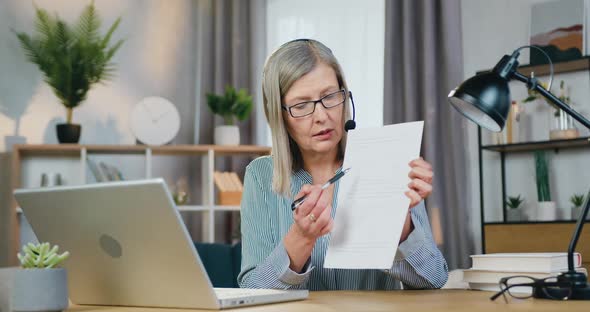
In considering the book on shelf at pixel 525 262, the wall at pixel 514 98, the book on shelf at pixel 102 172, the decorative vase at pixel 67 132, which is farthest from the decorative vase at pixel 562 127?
the decorative vase at pixel 67 132

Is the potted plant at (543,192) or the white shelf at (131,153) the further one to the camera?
the white shelf at (131,153)

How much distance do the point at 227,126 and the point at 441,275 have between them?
9.91 ft

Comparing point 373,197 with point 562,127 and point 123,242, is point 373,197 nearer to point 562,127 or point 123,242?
point 123,242

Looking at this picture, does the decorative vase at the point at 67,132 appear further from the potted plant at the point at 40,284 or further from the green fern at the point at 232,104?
the potted plant at the point at 40,284

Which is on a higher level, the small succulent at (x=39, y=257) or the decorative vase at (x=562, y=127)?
the decorative vase at (x=562, y=127)

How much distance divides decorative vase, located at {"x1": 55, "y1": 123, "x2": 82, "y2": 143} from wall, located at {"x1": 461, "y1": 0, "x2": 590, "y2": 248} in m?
2.27

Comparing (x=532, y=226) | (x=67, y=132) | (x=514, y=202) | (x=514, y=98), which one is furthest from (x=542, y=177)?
(x=67, y=132)

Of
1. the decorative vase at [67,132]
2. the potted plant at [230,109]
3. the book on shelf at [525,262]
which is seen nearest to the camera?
the book on shelf at [525,262]

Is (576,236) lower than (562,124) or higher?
lower

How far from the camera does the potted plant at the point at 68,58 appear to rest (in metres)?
4.21

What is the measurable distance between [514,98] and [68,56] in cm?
251

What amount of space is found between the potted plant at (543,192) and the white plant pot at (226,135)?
72.0 inches

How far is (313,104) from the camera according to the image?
1.84 metres

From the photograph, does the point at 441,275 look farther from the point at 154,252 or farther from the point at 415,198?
the point at 154,252
